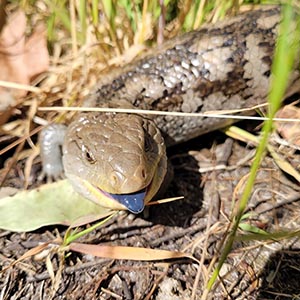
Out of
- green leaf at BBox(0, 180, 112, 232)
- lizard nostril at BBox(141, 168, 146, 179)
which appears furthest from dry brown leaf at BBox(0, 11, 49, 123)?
lizard nostril at BBox(141, 168, 146, 179)

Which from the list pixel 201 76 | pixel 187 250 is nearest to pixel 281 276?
pixel 187 250

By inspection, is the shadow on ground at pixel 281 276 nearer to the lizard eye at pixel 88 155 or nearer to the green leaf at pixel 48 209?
the green leaf at pixel 48 209

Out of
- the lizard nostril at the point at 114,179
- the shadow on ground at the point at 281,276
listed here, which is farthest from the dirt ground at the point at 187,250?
the lizard nostril at the point at 114,179

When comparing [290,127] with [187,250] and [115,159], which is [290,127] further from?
[115,159]

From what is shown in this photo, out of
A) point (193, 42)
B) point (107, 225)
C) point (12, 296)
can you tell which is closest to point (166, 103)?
point (193, 42)

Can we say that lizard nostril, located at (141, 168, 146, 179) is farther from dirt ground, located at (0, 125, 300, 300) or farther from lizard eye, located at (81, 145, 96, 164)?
dirt ground, located at (0, 125, 300, 300)
